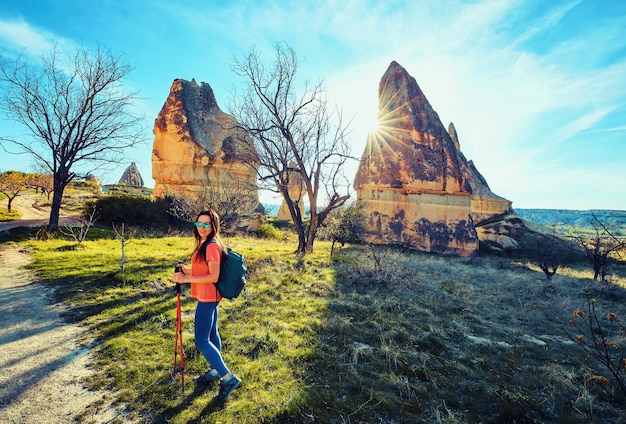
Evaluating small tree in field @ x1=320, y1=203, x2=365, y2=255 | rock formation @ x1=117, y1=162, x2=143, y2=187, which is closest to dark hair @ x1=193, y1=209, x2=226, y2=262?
small tree in field @ x1=320, y1=203, x2=365, y2=255

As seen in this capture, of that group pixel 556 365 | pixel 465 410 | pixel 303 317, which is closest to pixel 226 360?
pixel 303 317

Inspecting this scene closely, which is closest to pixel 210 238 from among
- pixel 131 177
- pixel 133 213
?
pixel 133 213

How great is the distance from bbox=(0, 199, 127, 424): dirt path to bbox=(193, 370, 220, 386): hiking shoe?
77cm

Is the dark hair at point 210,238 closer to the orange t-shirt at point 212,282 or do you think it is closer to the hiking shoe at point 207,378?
the orange t-shirt at point 212,282

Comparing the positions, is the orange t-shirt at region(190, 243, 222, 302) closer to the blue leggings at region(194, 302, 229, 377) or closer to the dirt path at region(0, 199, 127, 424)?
the blue leggings at region(194, 302, 229, 377)

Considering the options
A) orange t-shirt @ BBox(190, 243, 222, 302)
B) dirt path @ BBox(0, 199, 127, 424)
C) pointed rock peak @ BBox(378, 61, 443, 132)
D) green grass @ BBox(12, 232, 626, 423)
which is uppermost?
pointed rock peak @ BBox(378, 61, 443, 132)

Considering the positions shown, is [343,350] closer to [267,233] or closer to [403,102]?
[267,233]

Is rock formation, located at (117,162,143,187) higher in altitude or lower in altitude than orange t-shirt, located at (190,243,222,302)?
higher

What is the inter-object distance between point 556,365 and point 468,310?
252cm

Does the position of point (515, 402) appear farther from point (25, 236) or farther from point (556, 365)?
point (25, 236)

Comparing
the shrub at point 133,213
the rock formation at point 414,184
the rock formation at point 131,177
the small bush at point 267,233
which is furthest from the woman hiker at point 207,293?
the rock formation at point 131,177

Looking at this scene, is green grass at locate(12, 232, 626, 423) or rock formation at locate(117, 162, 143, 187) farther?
rock formation at locate(117, 162, 143, 187)

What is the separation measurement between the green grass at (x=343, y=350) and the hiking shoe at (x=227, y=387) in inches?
3.8

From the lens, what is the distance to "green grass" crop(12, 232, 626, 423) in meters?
3.14
